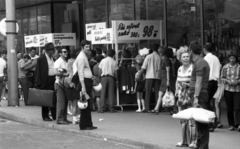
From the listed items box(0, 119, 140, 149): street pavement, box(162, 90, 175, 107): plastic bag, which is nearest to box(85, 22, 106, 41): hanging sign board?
box(0, 119, 140, 149): street pavement

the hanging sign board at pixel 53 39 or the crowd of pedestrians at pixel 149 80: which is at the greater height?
the hanging sign board at pixel 53 39

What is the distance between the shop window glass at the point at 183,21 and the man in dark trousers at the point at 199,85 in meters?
7.38

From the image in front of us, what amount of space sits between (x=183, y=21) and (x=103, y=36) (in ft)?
9.03

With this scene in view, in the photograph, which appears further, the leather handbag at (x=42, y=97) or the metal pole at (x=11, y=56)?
the metal pole at (x=11, y=56)

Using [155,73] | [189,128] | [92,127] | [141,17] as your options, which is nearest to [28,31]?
[141,17]

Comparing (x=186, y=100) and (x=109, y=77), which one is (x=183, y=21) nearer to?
(x=109, y=77)

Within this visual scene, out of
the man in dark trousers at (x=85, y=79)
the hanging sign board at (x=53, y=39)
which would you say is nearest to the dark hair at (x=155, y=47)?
the man in dark trousers at (x=85, y=79)

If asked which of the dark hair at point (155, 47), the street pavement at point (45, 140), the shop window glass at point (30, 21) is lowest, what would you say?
the street pavement at point (45, 140)

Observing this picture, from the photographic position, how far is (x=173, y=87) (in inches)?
605

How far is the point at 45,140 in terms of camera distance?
11867mm

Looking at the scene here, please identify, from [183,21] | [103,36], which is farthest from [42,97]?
[183,21]

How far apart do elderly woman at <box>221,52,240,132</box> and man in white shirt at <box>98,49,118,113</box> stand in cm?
488

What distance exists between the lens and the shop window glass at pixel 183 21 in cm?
1738

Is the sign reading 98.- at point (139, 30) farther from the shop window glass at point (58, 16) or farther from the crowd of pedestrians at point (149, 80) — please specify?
the shop window glass at point (58, 16)
